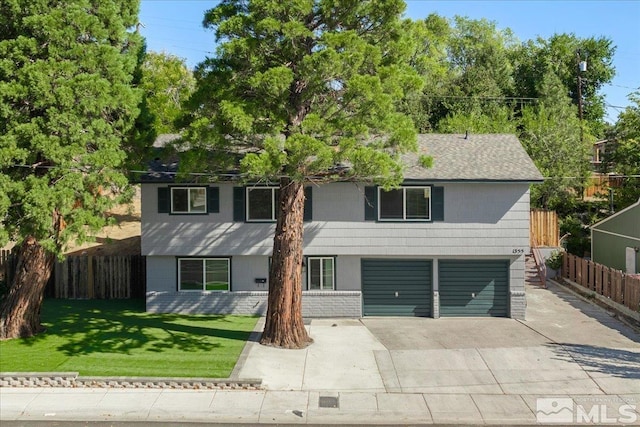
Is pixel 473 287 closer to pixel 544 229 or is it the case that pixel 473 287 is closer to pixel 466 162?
pixel 466 162

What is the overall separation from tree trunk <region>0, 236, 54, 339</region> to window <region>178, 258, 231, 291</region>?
4832 millimetres

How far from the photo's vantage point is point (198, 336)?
16.6 meters

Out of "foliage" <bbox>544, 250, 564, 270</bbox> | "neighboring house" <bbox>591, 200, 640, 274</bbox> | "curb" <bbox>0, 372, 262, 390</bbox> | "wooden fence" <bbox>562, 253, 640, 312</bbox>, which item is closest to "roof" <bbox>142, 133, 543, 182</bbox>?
"wooden fence" <bbox>562, 253, 640, 312</bbox>

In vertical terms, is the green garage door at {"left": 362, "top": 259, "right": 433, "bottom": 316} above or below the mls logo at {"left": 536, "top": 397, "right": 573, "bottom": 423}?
above

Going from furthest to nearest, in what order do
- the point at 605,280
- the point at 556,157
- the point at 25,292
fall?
the point at 556,157 < the point at 605,280 < the point at 25,292

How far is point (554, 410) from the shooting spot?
11.7m

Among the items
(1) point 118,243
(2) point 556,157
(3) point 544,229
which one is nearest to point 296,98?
(1) point 118,243

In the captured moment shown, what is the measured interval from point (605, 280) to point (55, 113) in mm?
19151

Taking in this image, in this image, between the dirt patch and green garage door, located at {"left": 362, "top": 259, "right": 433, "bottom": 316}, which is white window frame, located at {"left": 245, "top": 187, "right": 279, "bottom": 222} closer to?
green garage door, located at {"left": 362, "top": 259, "right": 433, "bottom": 316}

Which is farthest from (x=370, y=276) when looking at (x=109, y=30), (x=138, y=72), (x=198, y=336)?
(x=109, y=30)

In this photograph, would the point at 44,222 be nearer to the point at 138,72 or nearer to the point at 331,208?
the point at 138,72

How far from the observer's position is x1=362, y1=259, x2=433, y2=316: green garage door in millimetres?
19953

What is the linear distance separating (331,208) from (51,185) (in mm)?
8636

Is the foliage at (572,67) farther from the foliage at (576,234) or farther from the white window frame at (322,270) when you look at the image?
the white window frame at (322,270)
